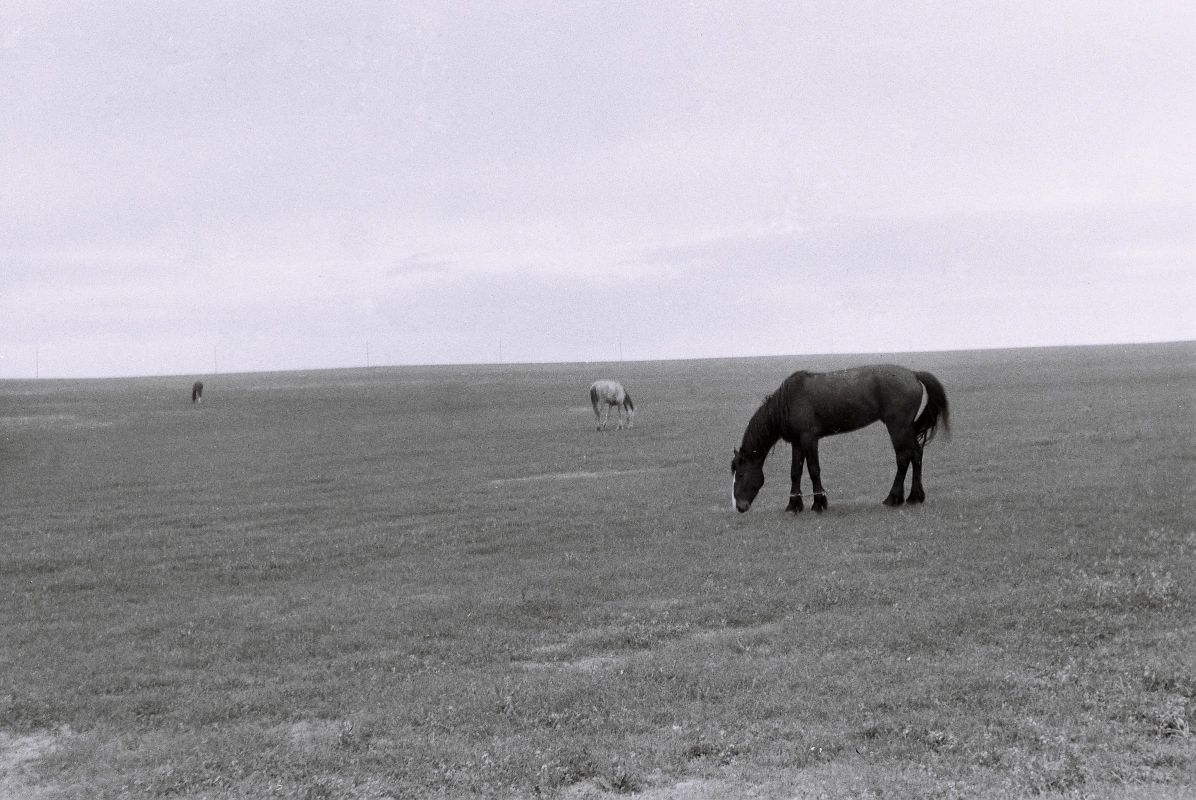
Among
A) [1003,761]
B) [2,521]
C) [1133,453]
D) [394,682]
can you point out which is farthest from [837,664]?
[2,521]

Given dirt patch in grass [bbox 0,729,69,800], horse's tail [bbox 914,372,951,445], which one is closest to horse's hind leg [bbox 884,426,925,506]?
horse's tail [bbox 914,372,951,445]

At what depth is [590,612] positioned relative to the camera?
441 inches

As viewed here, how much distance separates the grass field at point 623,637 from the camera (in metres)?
6.67

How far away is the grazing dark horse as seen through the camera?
16.8 meters

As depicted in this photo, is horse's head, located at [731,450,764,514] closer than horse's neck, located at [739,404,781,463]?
No

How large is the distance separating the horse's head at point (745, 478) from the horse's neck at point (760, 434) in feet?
0.44

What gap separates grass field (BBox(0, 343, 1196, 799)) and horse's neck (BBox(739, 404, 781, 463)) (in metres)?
1.24

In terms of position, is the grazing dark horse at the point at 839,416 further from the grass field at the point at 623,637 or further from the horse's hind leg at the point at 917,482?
the grass field at the point at 623,637

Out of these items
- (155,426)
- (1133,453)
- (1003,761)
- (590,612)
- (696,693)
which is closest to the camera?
(1003,761)

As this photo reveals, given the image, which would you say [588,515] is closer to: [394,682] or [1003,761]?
[394,682]

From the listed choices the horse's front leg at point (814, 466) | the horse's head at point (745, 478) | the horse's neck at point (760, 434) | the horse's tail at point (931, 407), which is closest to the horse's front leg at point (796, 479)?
the horse's front leg at point (814, 466)

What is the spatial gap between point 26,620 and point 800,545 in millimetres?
10363

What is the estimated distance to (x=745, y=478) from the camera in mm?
17328

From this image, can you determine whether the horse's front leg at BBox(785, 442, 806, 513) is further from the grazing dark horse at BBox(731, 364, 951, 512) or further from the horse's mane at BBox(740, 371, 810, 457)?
the horse's mane at BBox(740, 371, 810, 457)
